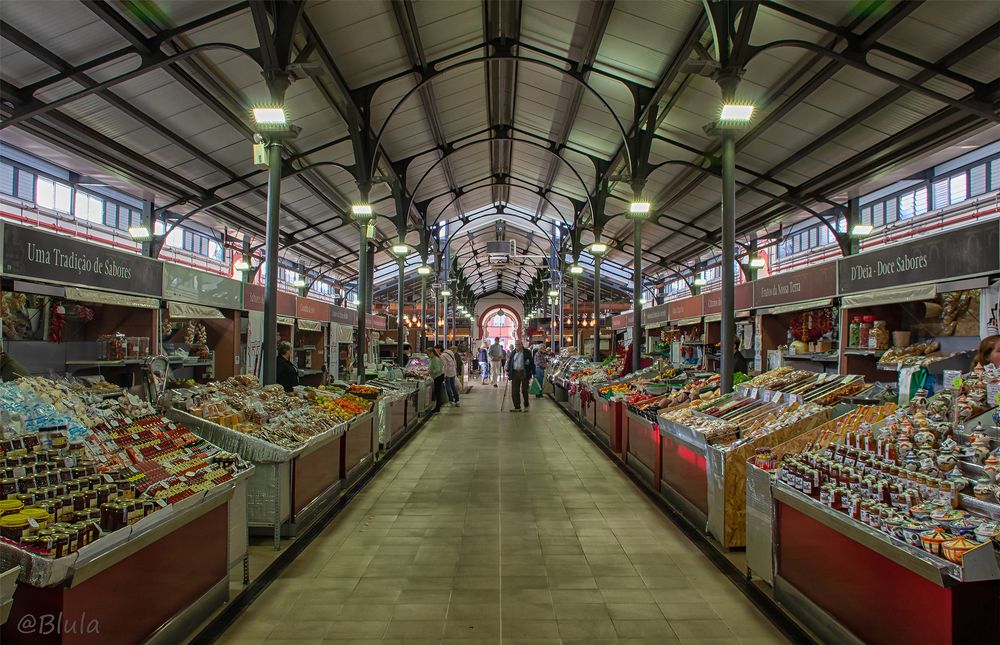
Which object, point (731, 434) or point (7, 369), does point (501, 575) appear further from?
point (7, 369)

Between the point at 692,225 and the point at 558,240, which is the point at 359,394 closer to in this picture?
the point at 692,225

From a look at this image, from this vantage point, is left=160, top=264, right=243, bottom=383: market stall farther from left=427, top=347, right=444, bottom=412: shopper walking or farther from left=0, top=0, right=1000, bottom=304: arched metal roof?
left=427, top=347, right=444, bottom=412: shopper walking

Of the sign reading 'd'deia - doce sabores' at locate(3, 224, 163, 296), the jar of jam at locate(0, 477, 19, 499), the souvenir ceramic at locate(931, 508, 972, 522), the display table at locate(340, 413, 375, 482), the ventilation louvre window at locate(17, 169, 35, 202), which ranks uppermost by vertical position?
the ventilation louvre window at locate(17, 169, 35, 202)

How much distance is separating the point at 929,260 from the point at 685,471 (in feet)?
10.0

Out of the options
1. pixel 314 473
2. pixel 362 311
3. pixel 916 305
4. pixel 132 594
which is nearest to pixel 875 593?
pixel 132 594

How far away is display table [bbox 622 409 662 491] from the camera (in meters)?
5.47

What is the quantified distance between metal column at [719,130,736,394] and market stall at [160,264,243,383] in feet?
23.7

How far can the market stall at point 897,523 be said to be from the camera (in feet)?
6.07

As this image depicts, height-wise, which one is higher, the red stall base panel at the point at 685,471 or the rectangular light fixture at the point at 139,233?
the rectangular light fixture at the point at 139,233

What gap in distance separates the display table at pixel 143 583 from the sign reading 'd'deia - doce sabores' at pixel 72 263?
3676 mm

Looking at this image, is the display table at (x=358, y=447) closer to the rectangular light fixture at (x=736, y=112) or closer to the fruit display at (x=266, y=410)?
the fruit display at (x=266, y=410)

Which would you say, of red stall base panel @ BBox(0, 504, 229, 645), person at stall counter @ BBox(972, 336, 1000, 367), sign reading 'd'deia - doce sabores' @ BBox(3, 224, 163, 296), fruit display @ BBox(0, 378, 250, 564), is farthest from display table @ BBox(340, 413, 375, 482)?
person at stall counter @ BBox(972, 336, 1000, 367)

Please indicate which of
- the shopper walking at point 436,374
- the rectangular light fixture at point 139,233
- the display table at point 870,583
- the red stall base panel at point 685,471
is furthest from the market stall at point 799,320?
the rectangular light fixture at point 139,233

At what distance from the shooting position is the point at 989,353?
360 cm
